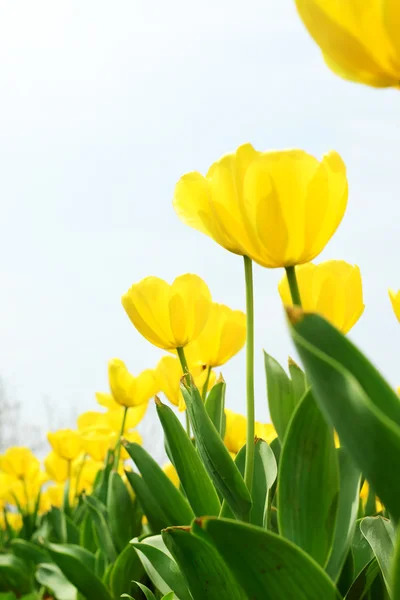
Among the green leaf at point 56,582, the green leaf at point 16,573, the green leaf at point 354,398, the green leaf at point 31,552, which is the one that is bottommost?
the green leaf at point 16,573

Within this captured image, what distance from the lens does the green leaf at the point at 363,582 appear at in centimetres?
53

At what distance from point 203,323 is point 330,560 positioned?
33 centimetres

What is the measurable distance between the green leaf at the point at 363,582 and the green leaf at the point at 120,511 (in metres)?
0.59

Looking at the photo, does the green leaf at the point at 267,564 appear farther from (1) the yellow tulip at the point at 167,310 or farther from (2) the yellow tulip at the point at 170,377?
Result: (2) the yellow tulip at the point at 170,377

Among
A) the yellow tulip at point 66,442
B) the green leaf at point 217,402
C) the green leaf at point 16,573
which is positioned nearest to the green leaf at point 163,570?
the green leaf at point 217,402

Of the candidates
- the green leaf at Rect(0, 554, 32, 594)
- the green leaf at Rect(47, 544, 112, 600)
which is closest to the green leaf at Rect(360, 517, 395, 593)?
the green leaf at Rect(47, 544, 112, 600)

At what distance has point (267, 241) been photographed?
51 cm

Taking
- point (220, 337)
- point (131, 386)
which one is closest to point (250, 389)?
point (220, 337)

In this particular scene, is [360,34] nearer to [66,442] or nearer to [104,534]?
[104,534]

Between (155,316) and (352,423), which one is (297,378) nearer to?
(155,316)

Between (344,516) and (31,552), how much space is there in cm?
119

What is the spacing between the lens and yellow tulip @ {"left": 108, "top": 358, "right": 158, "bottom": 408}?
1326 millimetres

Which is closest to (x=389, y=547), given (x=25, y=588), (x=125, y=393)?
(x=125, y=393)

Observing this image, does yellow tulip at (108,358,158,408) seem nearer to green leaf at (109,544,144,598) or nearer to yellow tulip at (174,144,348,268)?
green leaf at (109,544,144,598)
